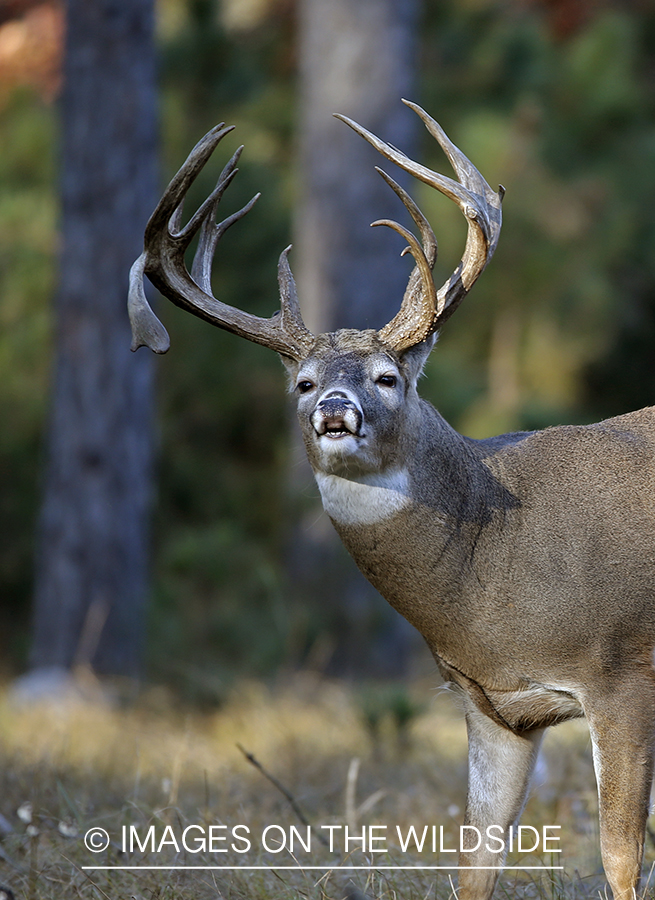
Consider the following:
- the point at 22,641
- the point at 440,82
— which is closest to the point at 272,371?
the point at 22,641

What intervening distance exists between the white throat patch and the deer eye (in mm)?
257

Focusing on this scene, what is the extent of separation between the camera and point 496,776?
12.2ft

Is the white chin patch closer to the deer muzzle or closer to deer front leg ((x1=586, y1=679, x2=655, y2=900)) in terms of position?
the deer muzzle

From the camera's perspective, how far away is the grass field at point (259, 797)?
3.72m

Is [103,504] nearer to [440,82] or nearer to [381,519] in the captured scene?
[381,519]

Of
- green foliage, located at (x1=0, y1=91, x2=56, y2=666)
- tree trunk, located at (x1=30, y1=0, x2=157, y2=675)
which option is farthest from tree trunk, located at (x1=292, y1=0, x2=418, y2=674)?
green foliage, located at (x1=0, y1=91, x2=56, y2=666)

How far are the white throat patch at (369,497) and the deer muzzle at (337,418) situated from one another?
244 mm

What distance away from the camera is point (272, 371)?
1054 centimetres

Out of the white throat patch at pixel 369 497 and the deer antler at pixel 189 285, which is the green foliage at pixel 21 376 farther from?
the white throat patch at pixel 369 497

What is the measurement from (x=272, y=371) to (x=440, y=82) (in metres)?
5.14

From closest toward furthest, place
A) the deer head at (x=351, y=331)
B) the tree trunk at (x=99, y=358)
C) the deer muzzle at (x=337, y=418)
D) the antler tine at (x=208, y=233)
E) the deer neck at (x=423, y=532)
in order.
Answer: the deer muzzle at (x=337, y=418) < the deer head at (x=351, y=331) < the deer neck at (x=423, y=532) < the antler tine at (x=208, y=233) < the tree trunk at (x=99, y=358)

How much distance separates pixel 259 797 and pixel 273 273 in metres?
6.20

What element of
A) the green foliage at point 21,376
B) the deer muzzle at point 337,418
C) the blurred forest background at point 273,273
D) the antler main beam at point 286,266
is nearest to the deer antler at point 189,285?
the antler main beam at point 286,266

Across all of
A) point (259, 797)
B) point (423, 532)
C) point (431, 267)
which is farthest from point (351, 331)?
point (259, 797)
